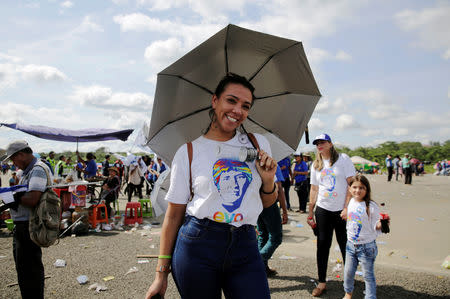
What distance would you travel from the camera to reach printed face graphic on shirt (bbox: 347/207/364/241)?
11.1 feet

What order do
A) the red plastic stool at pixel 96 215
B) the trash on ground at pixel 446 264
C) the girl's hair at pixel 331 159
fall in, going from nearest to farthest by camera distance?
the girl's hair at pixel 331 159 → the trash on ground at pixel 446 264 → the red plastic stool at pixel 96 215

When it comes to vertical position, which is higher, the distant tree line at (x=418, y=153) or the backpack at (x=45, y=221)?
the distant tree line at (x=418, y=153)

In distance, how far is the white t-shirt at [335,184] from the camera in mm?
3746

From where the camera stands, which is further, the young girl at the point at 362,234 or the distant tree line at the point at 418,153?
the distant tree line at the point at 418,153

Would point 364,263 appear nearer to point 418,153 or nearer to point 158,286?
point 158,286

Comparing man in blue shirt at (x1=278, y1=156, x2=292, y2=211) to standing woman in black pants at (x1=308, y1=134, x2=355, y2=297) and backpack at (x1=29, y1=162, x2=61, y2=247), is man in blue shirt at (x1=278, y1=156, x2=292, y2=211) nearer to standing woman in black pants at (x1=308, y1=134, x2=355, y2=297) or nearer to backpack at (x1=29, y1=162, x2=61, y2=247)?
standing woman in black pants at (x1=308, y1=134, x2=355, y2=297)

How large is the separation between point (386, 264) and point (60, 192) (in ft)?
25.1

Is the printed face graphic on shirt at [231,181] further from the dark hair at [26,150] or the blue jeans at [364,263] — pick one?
the dark hair at [26,150]

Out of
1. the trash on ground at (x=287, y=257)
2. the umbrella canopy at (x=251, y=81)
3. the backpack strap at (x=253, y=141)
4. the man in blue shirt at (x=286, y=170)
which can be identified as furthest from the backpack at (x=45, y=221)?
the man in blue shirt at (x=286, y=170)

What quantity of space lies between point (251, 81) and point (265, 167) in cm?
97

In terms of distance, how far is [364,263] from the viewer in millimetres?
3279

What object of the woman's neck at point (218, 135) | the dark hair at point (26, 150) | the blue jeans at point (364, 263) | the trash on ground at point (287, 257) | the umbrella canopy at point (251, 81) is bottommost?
the trash on ground at point (287, 257)

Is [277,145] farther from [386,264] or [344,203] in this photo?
[386,264]

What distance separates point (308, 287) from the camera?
406 centimetres
